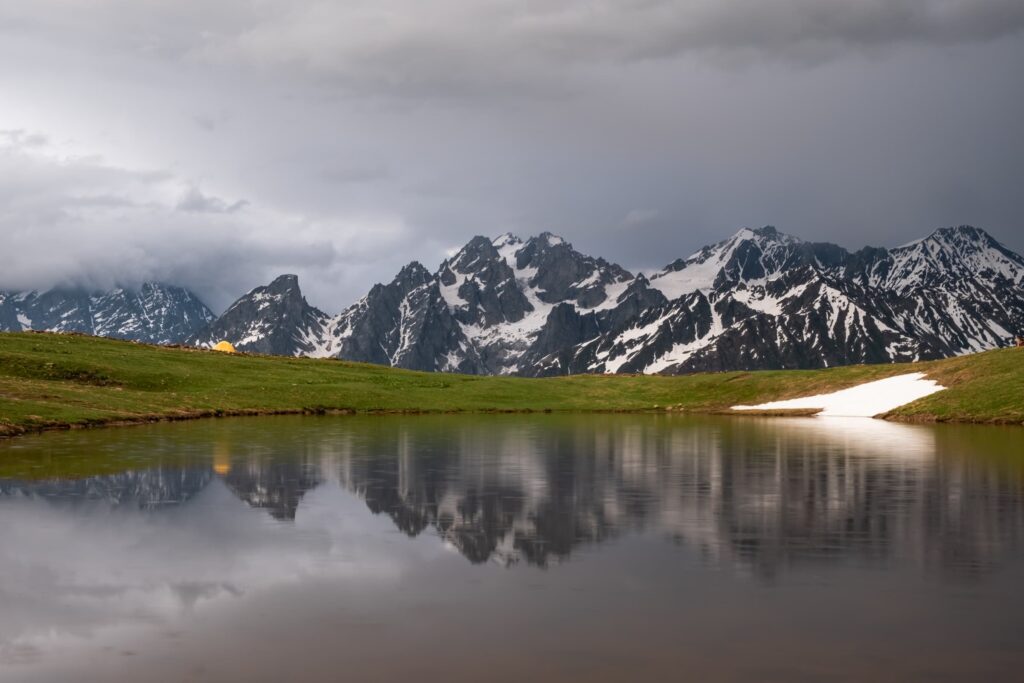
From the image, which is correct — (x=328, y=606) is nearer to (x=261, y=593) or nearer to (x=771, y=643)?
(x=261, y=593)

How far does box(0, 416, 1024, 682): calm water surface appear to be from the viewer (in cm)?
1247

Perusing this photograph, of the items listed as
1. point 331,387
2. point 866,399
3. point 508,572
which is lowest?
point 508,572

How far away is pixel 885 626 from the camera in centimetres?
1391

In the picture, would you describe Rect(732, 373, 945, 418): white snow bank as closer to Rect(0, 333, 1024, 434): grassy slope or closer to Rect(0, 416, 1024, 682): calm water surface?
Rect(0, 333, 1024, 434): grassy slope

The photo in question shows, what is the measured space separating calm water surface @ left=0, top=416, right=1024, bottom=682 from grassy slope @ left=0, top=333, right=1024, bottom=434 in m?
33.6

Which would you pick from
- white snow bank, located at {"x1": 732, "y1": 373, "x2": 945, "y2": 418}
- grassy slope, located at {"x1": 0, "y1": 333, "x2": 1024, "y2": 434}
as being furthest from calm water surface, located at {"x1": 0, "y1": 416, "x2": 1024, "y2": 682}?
white snow bank, located at {"x1": 732, "y1": 373, "x2": 945, "y2": 418}

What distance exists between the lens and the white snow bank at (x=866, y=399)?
89.4 metres

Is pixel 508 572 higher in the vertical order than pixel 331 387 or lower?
lower

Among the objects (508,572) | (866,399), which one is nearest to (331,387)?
(866,399)

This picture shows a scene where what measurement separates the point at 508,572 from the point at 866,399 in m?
85.1

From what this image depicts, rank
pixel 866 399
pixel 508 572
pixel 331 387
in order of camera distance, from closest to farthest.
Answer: pixel 508 572, pixel 866 399, pixel 331 387

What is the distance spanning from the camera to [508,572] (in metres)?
17.9

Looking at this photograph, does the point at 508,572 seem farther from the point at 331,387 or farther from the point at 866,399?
the point at 866,399

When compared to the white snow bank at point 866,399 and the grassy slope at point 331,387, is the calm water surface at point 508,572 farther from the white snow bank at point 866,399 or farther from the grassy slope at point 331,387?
the white snow bank at point 866,399
